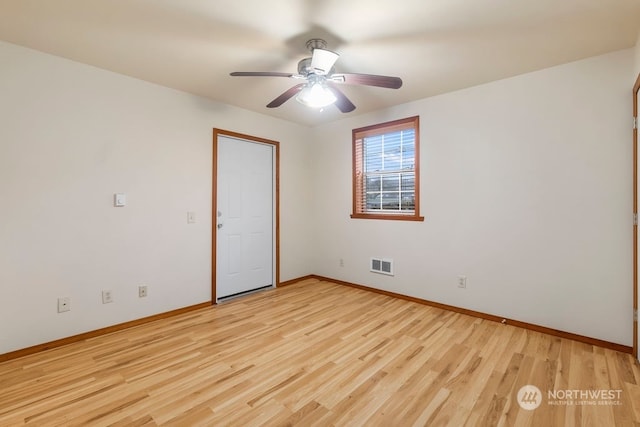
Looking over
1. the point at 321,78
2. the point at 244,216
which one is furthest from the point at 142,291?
the point at 321,78

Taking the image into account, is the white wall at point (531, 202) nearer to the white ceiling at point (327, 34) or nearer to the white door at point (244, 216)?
the white ceiling at point (327, 34)

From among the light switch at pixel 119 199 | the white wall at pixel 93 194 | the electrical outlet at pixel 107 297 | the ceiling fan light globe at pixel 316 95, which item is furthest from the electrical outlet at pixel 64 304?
the ceiling fan light globe at pixel 316 95

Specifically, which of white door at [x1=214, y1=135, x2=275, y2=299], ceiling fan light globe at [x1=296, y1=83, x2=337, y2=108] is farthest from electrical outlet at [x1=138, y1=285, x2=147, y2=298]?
ceiling fan light globe at [x1=296, y1=83, x2=337, y2=108]

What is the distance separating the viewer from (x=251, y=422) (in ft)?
5.34

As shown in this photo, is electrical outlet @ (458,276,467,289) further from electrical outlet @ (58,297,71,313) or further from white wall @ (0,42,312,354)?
electrical outlet @ (58,297,71,313)

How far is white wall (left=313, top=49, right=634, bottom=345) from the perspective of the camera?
2.43 metres

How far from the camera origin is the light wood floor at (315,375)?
1684mm

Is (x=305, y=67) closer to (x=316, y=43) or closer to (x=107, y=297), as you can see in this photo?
(x=316, y=43)

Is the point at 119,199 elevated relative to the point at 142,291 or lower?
elevated

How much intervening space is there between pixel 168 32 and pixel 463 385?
320 cm

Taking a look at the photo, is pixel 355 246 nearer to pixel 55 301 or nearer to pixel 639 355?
pixel 639 355

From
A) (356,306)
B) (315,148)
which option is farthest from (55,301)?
(315,148)

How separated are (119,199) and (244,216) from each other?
1456 millimetres

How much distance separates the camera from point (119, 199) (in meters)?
2.84
